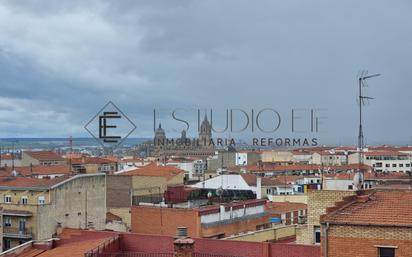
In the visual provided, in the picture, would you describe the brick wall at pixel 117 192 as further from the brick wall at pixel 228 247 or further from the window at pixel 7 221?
the brick wall at pixel 228 247

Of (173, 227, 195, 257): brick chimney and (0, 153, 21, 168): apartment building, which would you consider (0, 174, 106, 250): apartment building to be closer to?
(173, 227, 195, 257): brick chimney

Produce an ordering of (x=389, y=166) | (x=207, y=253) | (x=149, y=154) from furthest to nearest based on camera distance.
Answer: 1. (x=149, y=154)
2. (x=389, y=166)
3. (x=207, y=253)

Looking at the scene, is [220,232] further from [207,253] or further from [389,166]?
[389,166]

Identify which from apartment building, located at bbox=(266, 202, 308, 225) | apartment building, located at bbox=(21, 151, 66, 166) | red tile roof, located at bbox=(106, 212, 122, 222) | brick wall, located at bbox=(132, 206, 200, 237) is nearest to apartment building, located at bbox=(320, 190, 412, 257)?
brick wall, located at bbox=(132, 206, 200, 237)

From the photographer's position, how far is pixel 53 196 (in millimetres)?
41625

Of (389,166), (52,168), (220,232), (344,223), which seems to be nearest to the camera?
(344,223)

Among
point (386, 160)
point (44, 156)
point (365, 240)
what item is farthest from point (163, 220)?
point (386, 160)

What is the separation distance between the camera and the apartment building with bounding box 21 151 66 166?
99550 millimetres

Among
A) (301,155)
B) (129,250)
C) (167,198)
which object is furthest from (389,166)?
(129,250)

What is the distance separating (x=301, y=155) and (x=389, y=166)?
28.3 m

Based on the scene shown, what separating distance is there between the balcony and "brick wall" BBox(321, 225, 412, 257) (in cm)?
2869

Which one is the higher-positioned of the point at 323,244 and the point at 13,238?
the point at 323,244

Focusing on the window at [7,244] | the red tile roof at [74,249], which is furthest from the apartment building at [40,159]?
the red tile roof at [74,249]

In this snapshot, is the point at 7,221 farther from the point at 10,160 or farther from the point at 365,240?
the point at 10,160
